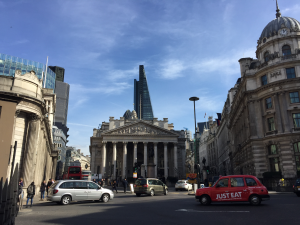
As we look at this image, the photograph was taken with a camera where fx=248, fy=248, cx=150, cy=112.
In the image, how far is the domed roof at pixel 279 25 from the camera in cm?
3672

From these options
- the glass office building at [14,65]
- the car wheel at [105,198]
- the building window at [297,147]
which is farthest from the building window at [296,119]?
the glass office building at [14,65]

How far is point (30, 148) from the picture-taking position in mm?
25500

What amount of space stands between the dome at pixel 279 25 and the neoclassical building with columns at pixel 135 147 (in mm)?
38926

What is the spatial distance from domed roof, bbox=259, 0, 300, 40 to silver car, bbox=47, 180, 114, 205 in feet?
110

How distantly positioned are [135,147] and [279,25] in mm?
45088

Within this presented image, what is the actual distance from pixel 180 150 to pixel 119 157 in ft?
62.3

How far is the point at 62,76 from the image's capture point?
174m

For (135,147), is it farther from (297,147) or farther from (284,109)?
(297,147)

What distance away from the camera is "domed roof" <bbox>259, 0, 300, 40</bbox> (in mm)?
36719

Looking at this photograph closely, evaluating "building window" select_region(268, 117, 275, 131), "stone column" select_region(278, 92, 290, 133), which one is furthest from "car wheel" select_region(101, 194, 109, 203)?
"building window" select_region(268, 117, 275, 131)

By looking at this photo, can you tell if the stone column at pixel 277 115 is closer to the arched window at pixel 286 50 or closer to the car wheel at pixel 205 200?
the arched window at pixel 286 50

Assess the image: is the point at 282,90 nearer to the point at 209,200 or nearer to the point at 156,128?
the point at 209,200

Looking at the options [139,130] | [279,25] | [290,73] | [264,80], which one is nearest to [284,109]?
[290,73]

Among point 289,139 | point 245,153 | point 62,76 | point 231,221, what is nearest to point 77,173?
point 245,153
